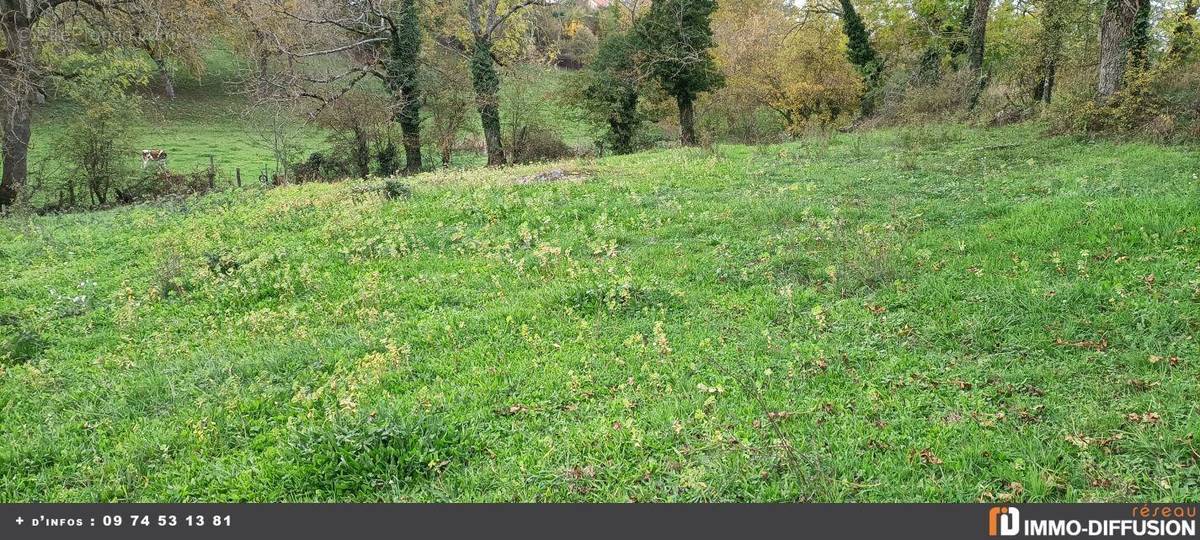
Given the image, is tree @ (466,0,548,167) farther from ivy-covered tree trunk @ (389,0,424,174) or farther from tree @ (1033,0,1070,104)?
tree @ (1033,0,1070,104)

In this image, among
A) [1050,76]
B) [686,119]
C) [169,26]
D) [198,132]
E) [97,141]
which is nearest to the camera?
[169,26]

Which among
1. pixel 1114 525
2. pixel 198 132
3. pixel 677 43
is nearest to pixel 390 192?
pixel 1114 525

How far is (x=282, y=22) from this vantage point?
2439 centimetres

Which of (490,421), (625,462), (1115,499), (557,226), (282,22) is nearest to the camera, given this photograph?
(1115,499)

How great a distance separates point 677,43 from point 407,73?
10.3m

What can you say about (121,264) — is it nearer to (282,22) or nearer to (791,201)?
(791,201)

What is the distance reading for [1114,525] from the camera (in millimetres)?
3395

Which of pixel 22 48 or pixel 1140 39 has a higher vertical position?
pixel 22 48

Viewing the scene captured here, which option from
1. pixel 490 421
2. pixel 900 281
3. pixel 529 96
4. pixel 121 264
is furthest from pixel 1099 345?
pixel 529 96

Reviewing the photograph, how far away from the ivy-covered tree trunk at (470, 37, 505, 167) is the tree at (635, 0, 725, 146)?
A: 18.9ft

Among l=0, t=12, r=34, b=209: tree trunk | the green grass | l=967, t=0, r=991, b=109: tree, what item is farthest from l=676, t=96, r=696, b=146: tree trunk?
l=0, t=12, r=34, b=209: tree trunk

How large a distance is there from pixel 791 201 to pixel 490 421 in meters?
7.33

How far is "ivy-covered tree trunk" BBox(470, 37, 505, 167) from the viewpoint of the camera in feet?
84.9

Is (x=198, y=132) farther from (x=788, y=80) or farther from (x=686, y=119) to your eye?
(x=788, y=80)
